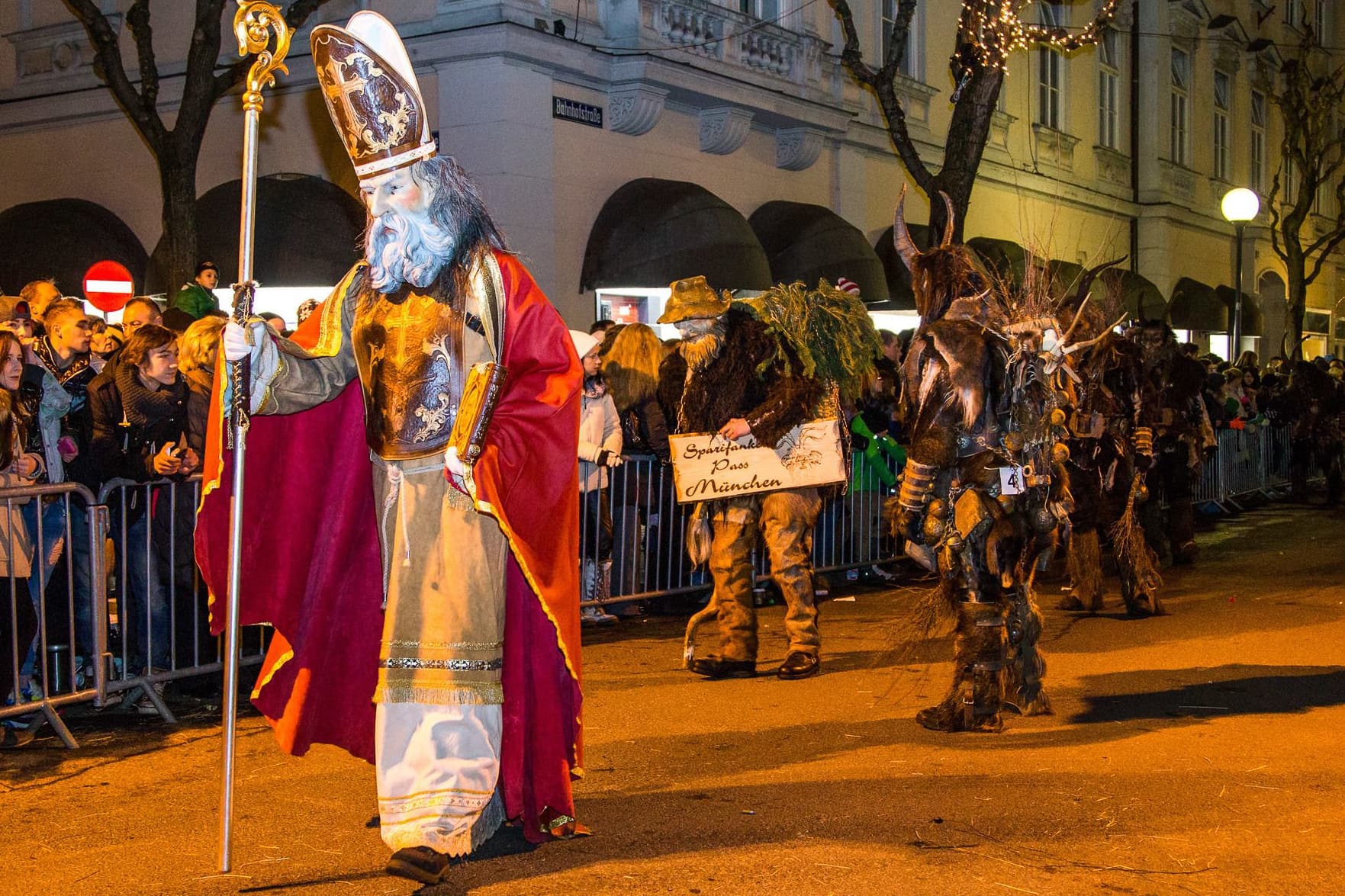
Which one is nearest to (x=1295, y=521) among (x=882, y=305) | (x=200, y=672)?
(x=882, y=305)

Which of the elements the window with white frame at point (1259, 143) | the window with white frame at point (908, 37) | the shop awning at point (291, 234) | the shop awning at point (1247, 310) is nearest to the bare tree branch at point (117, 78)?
the shop awning at point (291, 234)

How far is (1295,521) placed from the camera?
16.3 meters

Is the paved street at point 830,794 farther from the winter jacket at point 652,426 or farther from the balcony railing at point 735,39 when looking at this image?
the balcony railing at point 735,39

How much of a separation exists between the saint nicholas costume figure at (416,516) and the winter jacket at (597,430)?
15.3ft

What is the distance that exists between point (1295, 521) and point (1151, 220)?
16535 millimetres

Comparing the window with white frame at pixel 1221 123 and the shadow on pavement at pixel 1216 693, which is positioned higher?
the window with white frame at pixel 1221 123

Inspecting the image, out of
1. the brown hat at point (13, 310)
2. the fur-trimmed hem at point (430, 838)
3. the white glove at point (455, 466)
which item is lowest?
the fur-trimmed hem at point (430, 838)

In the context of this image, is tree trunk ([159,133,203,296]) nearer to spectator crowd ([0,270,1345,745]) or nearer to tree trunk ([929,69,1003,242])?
spectator crowd ([0,270,1345,745])

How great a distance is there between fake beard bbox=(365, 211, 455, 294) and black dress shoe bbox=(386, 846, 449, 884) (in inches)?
68.1

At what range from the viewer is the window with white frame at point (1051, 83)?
26875 mm

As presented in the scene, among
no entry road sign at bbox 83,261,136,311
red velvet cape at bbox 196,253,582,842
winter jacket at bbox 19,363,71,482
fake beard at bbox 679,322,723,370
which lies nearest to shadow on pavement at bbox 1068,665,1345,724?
fake beard at bbox 679,322,723,370

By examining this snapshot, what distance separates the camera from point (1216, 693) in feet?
24.6

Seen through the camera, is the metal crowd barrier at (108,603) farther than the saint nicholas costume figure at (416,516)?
Yes

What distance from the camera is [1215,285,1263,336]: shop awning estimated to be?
1284 inches
